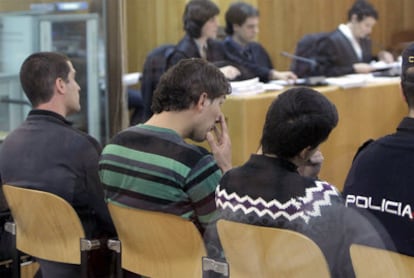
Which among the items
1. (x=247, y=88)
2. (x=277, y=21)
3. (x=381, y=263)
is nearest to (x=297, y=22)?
(x=277, y=21)

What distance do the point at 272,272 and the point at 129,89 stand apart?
1764 millimetres

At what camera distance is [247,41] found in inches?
166

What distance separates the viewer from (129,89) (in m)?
3.42

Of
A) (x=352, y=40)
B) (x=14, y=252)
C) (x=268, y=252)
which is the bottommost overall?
(x=14, y=252)

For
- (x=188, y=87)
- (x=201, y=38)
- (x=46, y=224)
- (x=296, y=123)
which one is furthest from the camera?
(x=201, y=38)

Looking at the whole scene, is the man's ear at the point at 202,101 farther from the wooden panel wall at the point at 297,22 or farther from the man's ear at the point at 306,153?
the wooden panel wall at the point at 297,22

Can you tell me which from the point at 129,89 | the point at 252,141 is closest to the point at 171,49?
the point at 129,89

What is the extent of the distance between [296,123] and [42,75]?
3.33ft

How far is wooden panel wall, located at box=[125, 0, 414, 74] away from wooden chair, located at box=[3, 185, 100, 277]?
113 centimetres

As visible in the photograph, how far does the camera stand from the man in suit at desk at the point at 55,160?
7.86 ft

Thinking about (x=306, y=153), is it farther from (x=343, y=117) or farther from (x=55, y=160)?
(x=343, y=117)

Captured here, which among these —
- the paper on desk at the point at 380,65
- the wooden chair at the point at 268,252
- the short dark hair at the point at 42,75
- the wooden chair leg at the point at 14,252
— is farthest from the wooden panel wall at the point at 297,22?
the wooden chair at the point at 268,252

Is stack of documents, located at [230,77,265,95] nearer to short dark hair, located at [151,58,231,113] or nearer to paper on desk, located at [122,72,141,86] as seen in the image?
paper on desk, located at [122,72,141,86]

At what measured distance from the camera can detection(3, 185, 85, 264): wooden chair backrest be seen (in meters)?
2.24
